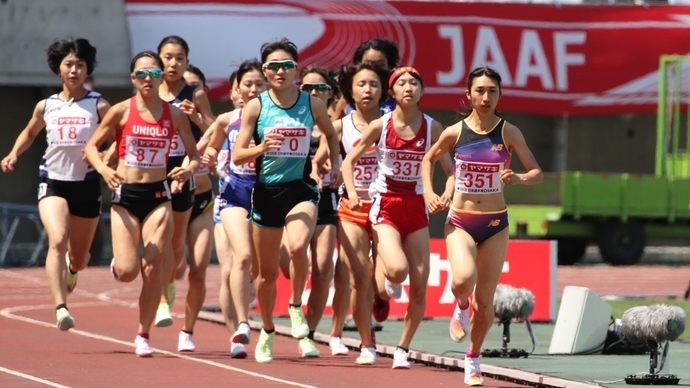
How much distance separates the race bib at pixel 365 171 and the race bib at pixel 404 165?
0.53 metres

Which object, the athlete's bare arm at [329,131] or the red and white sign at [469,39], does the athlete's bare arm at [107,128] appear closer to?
the athlete's bare arm at [329,131]

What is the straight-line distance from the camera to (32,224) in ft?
99.5

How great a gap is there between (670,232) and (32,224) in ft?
37.7

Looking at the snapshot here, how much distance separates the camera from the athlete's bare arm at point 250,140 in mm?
12477

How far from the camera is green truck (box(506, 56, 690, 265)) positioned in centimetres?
2983

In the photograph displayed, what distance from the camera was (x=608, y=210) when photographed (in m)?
30.4

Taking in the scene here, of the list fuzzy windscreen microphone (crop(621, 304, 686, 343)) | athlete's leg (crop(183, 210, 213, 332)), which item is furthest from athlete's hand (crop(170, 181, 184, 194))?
fuzzy windscreen microphone (crop(621, 304, 686, 343))

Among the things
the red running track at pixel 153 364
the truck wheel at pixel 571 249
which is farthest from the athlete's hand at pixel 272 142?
the truck wheel at pixel 571 249

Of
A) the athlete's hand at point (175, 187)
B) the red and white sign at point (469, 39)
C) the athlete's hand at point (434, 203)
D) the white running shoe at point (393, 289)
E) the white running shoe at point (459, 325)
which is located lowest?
the white running shoe at point (459, 325)

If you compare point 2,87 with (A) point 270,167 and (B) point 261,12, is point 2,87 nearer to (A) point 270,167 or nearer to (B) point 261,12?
(B) point 261,12

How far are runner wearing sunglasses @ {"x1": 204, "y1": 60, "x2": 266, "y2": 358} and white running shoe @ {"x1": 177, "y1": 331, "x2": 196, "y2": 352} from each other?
42 cm

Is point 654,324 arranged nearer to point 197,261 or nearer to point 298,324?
point 298,324

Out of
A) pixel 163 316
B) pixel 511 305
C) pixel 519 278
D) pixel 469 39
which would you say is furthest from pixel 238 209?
pixel 469 39

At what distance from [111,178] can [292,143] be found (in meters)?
1.38
